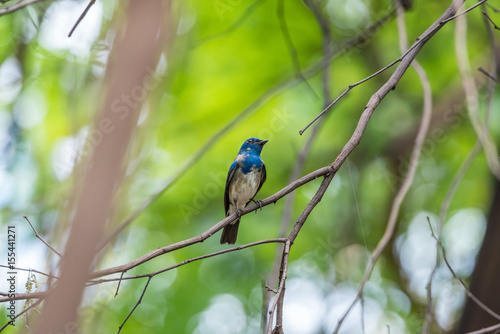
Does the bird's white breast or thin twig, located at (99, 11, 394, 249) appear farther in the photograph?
the bird's white breast

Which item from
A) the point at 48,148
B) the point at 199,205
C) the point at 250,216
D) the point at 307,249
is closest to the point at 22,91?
the point at 48,148

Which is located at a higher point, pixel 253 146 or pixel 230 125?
pixel 253 146

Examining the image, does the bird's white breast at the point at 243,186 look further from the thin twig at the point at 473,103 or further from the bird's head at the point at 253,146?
the thin twig at the point at 473,103

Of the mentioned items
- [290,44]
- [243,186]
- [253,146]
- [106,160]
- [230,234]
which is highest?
[290,44]

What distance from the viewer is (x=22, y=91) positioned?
636 cm

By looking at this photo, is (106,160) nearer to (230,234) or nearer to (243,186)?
(230,234)

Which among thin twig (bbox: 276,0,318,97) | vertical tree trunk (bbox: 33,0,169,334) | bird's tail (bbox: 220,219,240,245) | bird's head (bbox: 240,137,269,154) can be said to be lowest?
vertical tree trunk (bbox: 33,0,169,334)

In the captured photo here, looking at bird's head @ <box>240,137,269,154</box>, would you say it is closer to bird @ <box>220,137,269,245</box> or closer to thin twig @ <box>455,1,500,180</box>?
bird @ <box>220,137,269,245</box>

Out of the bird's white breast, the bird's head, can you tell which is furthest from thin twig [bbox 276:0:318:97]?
the bird's white breast

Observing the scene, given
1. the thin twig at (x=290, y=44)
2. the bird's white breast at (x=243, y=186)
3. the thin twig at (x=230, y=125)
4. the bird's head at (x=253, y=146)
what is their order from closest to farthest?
the thin twig at (x=230, y=125) < the thin twig at (x=290, y=44) < the bird's white breast at (x=243, y=186) < the bird's head at (x=253, y=146)

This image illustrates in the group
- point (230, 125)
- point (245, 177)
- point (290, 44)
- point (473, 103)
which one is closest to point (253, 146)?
point (245, 177)

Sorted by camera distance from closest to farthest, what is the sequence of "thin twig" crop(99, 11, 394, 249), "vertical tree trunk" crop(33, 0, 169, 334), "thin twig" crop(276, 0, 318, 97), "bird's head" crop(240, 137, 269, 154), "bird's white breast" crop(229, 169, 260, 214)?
"vertical tree trunk" crop(33, 0, 169, 334), "thin twig" crop(99, 11, 394, 249), "thin twig" crop(276, 0, 318, 97), "bird's white breast" crop(229, 169, 260, 214), "bird's head" crop(240, 137, 269, 154)

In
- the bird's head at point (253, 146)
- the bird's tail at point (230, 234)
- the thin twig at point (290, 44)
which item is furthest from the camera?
the bird's head at point (253, 146)

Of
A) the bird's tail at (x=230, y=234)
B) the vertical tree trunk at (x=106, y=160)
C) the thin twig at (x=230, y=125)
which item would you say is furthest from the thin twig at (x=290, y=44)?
the vertical tree trunk at (x=106, y=160)
